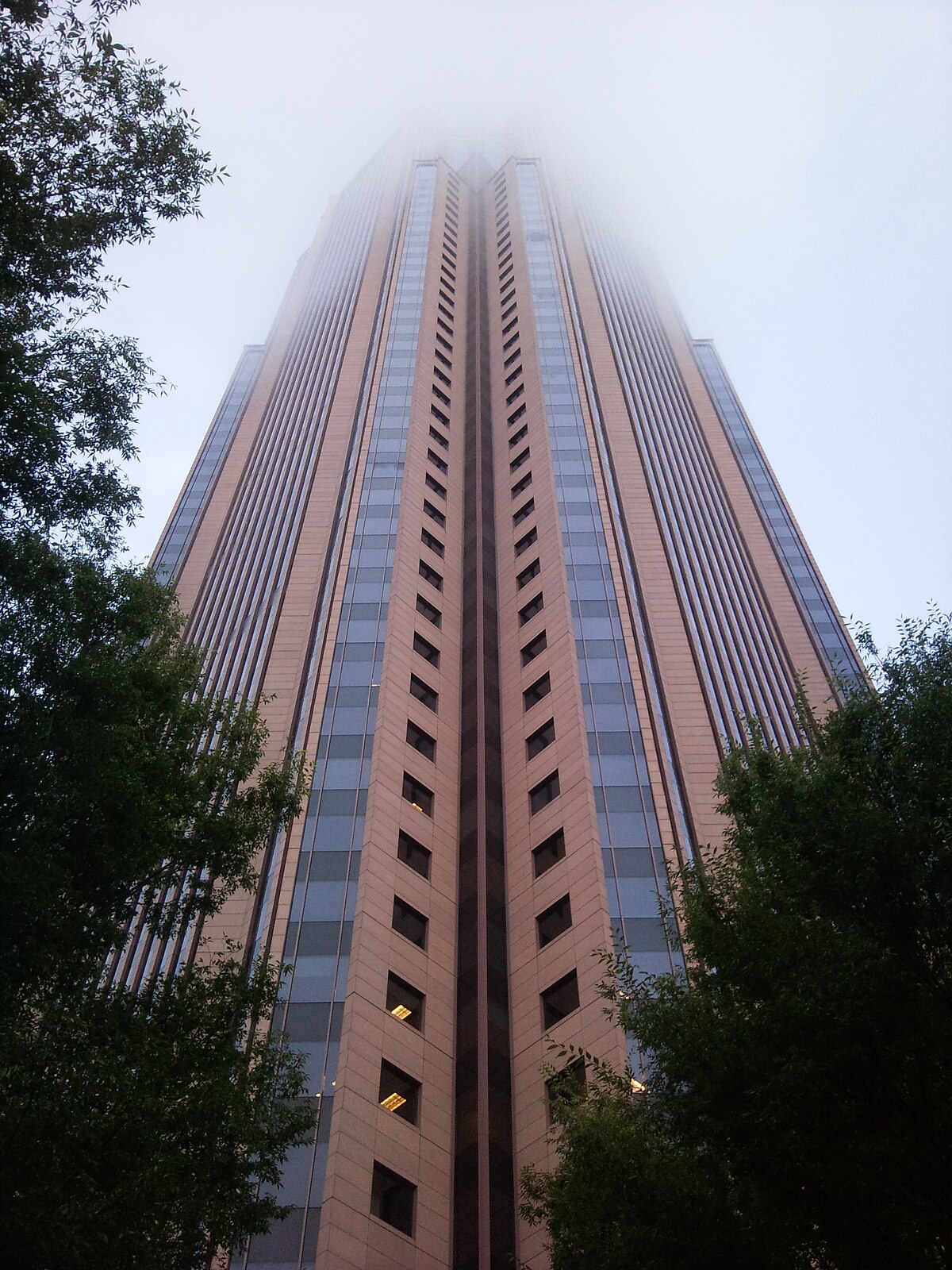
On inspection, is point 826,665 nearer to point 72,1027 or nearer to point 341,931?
point 341,931

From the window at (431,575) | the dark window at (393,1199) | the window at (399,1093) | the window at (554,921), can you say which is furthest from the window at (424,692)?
the dark window at (393,1199)

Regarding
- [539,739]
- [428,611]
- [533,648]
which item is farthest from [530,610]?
[539,739]

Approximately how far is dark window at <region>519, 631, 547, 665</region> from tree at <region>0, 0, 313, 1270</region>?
26308mm

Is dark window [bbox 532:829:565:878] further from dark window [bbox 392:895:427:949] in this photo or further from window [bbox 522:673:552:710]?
window [bbox 522:673:552:710]

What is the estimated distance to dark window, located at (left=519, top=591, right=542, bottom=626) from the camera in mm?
47938

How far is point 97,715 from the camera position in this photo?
595 inches

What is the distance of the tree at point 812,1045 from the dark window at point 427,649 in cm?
3014

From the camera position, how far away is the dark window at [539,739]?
4112cm

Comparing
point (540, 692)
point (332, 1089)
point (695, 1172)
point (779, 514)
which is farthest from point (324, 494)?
point (695, 1172)

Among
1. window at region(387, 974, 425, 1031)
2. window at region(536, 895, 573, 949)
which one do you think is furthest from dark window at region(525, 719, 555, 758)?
window at region(387, 974, 425, 1031)

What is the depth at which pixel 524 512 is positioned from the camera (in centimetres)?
5462

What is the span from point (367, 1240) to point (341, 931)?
9095 mm

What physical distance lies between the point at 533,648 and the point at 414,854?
40.6 feet

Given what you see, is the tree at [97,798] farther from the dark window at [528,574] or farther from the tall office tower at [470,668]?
the dark window at [528,574]
